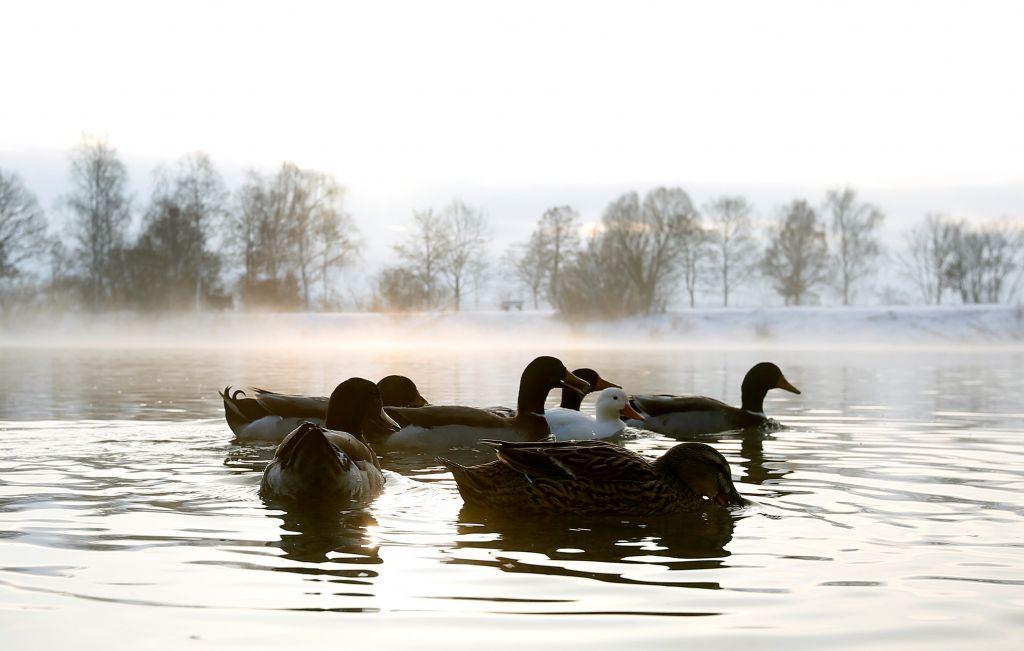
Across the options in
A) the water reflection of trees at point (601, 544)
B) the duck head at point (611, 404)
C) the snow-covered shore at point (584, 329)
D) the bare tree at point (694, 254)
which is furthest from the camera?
the bare tree at point (694, 254)

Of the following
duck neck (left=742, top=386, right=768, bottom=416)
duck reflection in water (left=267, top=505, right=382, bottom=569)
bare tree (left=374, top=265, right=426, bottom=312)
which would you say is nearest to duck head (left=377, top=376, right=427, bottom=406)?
duck neck (left=742, top=386, right=768, bottom=416)

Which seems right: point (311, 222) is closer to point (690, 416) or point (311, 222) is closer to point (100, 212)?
point (100, 212)

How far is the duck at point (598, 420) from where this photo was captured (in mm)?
10688

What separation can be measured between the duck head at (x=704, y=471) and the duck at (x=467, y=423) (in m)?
3.31

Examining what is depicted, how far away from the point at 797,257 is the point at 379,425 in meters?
74.8

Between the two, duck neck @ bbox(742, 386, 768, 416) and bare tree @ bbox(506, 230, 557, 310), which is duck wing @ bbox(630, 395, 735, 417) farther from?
bare tree @ bbox(506, 230, 557, 310)

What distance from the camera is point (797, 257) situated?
80.2 metres

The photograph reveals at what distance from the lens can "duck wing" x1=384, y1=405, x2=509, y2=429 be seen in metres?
9.71

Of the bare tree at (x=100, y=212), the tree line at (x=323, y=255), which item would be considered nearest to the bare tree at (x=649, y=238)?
the tree line at (x=323, y=255)

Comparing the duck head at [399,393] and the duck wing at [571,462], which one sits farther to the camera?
the duck head at [399,393]

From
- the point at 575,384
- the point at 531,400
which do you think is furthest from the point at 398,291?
the point at 531,400

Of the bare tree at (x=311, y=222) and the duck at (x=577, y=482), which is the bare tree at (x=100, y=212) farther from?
the duck at (x=577, y=482)

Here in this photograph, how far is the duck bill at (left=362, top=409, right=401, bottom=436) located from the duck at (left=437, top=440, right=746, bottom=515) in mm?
2345

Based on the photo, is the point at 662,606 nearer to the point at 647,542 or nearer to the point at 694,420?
the point at 647,542
